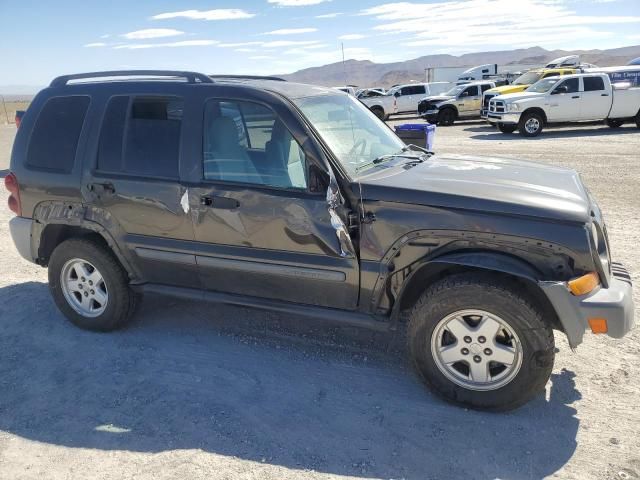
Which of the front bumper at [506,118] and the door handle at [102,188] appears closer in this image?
the door handle at [102,188]

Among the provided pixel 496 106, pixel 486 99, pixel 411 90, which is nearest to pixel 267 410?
pixel 496 106

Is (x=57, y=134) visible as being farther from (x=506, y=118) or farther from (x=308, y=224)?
(x=506, y=118)

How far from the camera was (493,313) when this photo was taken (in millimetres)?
3205

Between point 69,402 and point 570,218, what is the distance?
3.25 metres

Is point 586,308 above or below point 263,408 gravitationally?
above

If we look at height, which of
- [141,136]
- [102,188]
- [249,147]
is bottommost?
[102,188]

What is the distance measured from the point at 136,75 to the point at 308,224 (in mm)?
1937

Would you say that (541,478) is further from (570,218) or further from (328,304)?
(328,304)

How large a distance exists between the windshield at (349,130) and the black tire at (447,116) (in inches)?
825

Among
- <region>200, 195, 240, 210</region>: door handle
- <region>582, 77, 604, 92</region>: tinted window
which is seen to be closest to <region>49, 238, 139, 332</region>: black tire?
<region>200, 195, 240, 210</region>: door handle

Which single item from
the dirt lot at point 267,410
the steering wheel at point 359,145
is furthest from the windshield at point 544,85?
the steering wheel at point 359,145

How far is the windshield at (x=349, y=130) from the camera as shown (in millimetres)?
3676

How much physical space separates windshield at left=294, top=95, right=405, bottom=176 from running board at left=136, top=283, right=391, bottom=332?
0.92m

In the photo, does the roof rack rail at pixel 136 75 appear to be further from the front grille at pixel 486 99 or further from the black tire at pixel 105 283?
the front grille at pixel 486 99
